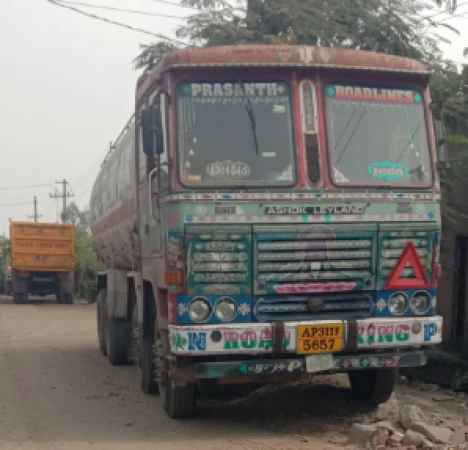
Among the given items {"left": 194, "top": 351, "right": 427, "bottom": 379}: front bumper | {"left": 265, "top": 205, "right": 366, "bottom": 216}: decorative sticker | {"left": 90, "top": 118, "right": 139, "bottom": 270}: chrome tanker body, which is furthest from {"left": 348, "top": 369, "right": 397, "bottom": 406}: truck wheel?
{"left": 90, "top": 118, "right": 139, "bottom": 270}: chrome tanker body

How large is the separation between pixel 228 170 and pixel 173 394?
2.21 metres

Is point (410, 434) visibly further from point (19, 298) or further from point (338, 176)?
point (19, 298)

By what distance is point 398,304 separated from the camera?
22.3 feet

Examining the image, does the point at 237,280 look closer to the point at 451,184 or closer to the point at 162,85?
the point at 162,85

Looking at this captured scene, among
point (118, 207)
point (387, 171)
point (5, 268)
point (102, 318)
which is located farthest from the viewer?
point (5, 268)

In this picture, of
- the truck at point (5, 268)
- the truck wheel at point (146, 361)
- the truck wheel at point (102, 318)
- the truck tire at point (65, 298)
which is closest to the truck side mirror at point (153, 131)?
the truck wheel at point (146, 361)

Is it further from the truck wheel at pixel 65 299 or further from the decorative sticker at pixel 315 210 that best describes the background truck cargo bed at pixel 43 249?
the decorative sticker at pixel 315 210

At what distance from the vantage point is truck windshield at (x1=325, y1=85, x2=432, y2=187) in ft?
22.2

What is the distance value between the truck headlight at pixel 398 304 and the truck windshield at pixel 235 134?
1.35 m

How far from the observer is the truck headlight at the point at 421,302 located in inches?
268

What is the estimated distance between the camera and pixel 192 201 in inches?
254

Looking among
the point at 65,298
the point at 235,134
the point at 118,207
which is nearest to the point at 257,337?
the point at 235,134

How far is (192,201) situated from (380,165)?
1695 mm

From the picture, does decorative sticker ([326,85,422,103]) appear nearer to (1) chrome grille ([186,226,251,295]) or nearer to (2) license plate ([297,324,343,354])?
(1) chrome grille ([186,226,251,295])
